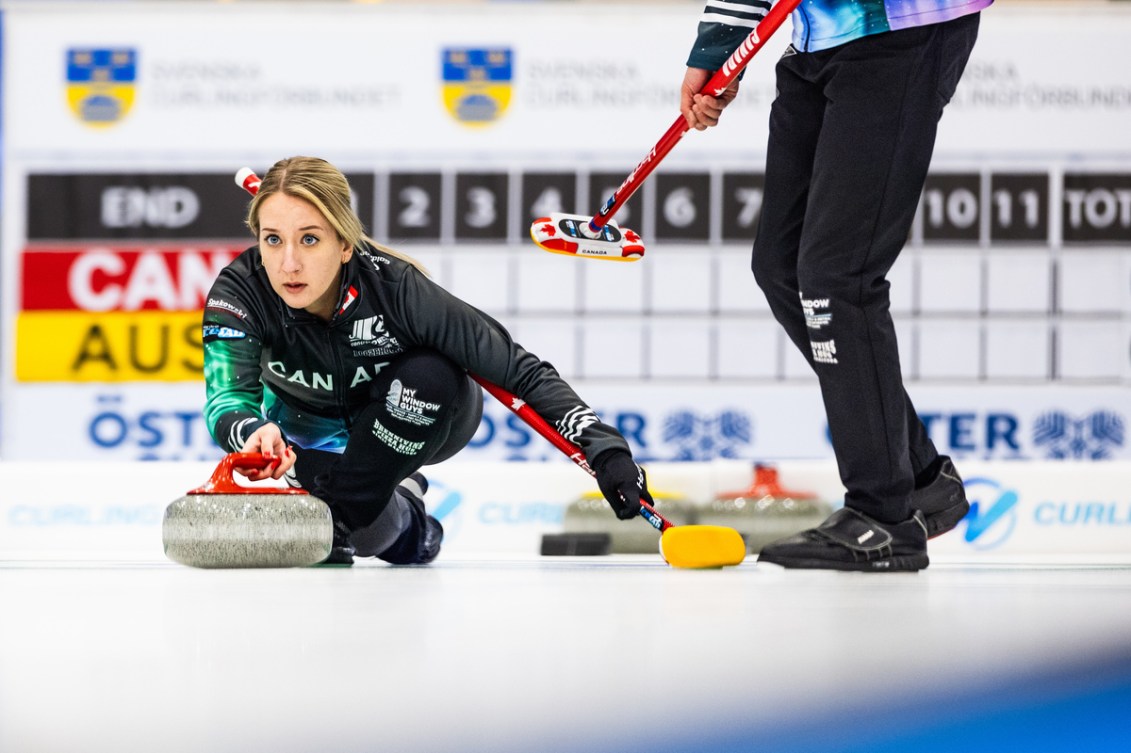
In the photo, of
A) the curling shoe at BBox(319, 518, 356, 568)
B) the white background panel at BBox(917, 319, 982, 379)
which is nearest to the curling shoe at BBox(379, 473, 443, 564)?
the curling shoe at BBox(319, 518, 356, 568)

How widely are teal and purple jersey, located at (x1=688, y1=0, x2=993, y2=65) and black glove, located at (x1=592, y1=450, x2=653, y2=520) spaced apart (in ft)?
2.07

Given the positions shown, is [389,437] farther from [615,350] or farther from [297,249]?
[615,350]

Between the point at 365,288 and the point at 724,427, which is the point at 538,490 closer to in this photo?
the point at 724,427

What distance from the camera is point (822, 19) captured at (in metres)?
1.99

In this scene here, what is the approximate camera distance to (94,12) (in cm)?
407

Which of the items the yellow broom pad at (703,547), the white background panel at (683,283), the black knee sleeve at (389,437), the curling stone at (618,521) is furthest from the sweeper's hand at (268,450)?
the white background panel at (683,283)

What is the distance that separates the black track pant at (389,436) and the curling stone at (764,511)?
53.0 inches

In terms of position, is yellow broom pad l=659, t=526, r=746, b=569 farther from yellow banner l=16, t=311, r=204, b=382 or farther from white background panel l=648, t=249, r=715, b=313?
yellow banner l=16, t=311, r=204, b=382

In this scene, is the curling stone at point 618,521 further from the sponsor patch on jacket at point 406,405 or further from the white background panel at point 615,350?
the sponsor patch on jacket at point 406,405

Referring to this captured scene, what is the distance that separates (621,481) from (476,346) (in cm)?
33

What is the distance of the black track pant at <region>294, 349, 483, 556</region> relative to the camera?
205cm

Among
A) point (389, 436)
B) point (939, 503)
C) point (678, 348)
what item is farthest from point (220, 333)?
point (678, 348)

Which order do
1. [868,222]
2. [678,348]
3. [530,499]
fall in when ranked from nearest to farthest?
1. [868,222]
2. [530,499]
3. [678,348]

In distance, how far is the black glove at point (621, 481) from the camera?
195cm
